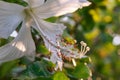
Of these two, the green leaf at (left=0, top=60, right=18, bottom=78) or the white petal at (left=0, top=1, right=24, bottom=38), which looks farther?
the green leaf at (left=0, top=60, right=18, bottom=78)

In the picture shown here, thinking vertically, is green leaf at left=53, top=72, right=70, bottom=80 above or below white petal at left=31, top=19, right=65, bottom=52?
below

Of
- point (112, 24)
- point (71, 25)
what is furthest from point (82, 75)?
point (112, 24)

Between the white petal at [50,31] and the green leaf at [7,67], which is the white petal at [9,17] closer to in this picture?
the white petal at [50,31]

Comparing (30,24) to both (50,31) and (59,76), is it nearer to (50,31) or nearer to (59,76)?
(50,31)

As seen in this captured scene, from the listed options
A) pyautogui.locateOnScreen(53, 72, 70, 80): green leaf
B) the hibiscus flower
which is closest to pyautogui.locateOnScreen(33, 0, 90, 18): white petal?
the hibiscus flower

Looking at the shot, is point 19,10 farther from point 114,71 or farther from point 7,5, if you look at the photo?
point 114,71

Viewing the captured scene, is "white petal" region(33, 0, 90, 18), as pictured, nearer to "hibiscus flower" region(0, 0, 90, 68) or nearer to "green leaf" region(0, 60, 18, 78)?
"hibiscus flower" region(0, 0, 90, 68)

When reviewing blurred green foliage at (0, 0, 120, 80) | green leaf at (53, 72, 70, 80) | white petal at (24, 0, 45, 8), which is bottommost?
blurred green foliage at (0, 0, 120, 80)
